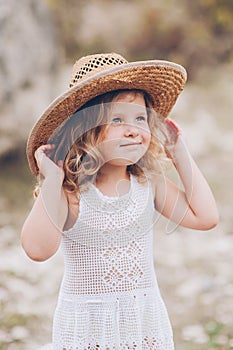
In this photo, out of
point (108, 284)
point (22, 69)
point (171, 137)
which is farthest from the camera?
point (22, 69)

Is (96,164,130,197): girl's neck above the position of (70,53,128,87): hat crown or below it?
below

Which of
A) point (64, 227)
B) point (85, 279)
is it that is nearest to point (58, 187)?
point (64, 227)

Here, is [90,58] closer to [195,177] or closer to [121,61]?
[121,61]

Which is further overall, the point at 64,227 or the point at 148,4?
the point at 148,4

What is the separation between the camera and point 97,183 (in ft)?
5.78

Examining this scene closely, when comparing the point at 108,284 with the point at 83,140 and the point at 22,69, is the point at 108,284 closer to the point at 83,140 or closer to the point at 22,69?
the point at 83,140

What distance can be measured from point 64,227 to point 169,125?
0.44 m

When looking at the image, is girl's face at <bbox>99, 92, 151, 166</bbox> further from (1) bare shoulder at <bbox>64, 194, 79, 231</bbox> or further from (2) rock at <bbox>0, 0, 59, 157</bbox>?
(2) rock at <bbox>0, 0, 59, 157</bbox>

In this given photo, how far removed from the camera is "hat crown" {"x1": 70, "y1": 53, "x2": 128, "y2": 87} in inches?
67.4

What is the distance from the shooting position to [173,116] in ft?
19.7

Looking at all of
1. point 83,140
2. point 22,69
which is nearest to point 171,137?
point 83,140

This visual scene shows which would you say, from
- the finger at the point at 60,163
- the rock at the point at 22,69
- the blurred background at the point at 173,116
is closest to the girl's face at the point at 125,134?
A: the finger at the point at 60,163

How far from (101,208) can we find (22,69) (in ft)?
9.64

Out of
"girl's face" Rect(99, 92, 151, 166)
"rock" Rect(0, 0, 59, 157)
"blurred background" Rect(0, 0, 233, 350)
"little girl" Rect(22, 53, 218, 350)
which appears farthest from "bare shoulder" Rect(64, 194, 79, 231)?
"rock" Rect(0, 0, 59, 157)
